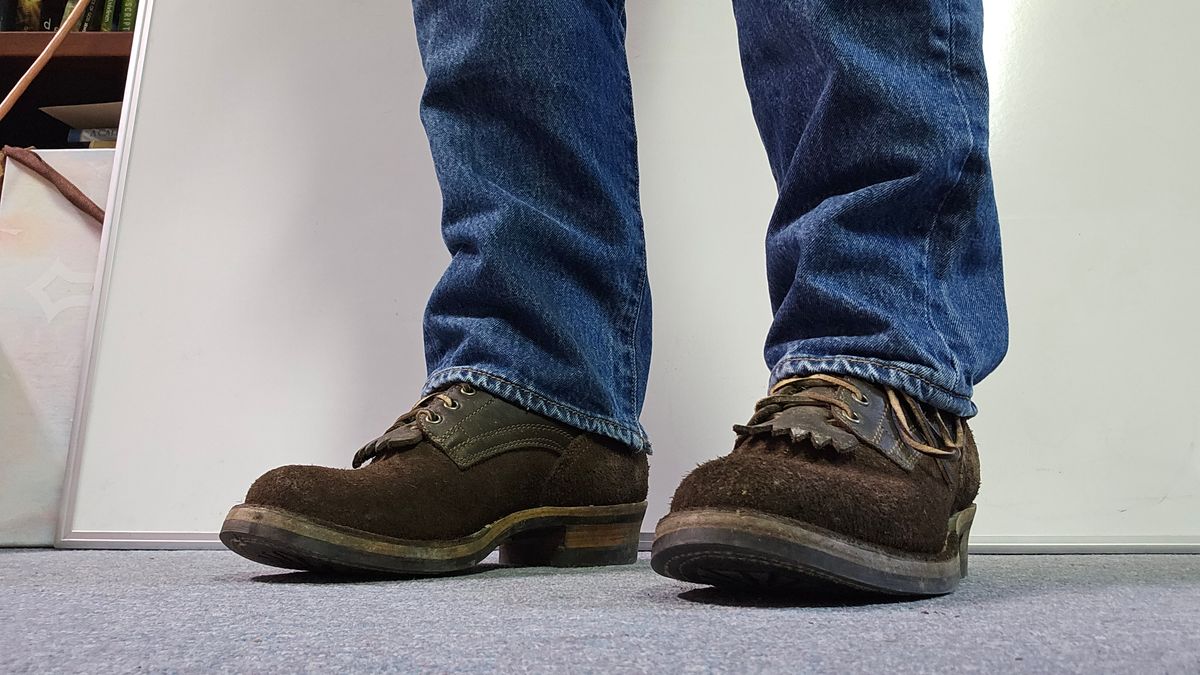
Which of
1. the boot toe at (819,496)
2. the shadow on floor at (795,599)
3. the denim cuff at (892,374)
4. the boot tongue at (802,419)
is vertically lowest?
the shadow on floor at (795,599)

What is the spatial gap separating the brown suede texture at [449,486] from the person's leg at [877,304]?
205 millimetres

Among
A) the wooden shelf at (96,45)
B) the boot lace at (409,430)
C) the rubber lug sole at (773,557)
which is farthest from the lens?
the wooden shelf at (96,45)

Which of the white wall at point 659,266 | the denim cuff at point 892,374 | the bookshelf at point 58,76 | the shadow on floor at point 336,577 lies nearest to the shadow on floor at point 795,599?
the denim cuff at point 892,374

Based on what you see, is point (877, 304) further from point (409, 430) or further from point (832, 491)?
point (409, 430)

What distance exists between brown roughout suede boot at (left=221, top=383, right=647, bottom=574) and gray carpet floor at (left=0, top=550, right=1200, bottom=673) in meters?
0.03

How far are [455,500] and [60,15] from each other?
5.96 feet

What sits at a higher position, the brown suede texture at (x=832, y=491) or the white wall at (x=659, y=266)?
the white wall at (x=659, y=266)

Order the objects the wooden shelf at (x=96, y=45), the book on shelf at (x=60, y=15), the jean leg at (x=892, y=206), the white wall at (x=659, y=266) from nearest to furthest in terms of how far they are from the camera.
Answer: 1. the jean leg at (x=892, y=206)
2. the white wall at (x=659, y=266)
3. the wooden shelf at (x=96, y=45)
4. the book on shelf at (x=60, y=15)

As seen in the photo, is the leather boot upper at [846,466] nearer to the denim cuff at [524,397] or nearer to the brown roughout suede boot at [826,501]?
the brown roughout suede boot at [826,501]

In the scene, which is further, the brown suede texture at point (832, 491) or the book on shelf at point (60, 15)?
the book on shelf at point (60, 15)

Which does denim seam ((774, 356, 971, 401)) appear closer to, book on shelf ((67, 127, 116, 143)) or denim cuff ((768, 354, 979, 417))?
denim cuff ((768, 354, 979, 417))

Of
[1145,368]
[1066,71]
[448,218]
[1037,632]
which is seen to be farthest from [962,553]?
[1066,71]

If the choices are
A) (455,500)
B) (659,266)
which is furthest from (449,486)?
(659,266)

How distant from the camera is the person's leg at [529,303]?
0.68m
